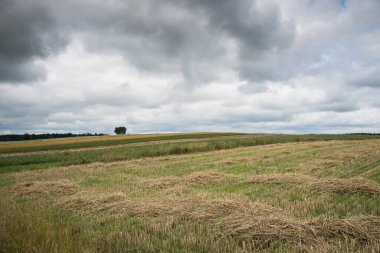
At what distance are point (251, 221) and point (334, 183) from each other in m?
4.92

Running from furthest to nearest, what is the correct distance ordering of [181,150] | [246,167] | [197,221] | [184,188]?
[181,150], [246,167], [184,188], [197,221]

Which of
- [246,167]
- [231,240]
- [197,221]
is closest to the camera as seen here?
[231,240]

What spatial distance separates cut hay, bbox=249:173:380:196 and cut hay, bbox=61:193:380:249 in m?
2.91

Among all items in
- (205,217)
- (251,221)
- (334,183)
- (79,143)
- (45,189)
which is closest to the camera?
(251,221)

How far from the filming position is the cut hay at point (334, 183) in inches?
337

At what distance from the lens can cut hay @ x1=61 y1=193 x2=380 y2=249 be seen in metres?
5.10

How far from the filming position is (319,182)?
968 centimetres

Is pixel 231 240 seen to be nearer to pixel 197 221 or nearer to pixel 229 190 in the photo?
pixel 197 221

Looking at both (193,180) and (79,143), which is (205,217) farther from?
(79,143)

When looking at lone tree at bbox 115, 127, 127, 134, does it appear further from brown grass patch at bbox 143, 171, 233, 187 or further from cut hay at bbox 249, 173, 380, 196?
cut hay at bbox 249, 173, 380, 196

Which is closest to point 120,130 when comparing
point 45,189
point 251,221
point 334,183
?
point 45,189

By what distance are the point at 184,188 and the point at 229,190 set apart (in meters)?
1.62

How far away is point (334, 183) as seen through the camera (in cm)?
943

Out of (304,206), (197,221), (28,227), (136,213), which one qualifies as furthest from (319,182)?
(28,227)
